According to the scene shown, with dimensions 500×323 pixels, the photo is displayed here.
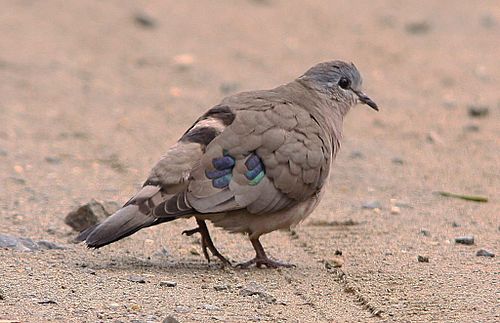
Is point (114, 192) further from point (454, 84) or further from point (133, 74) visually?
point (454, 84)

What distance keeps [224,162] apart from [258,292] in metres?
0.89

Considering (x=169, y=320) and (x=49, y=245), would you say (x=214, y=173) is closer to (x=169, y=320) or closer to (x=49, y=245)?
(x=49, y=245)

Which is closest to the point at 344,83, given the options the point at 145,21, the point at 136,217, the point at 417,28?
the point at 136,217

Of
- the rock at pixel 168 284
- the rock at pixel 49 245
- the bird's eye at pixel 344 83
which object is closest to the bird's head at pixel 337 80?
the bird's eye at pixel 344 83

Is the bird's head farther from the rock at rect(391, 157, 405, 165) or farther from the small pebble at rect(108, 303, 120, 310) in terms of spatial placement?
the small pebble at rect(108, 303, 120, 310)

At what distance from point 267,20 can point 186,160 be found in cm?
918

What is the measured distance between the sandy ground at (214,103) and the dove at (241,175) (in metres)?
0.28

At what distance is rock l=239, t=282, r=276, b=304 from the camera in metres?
6.03

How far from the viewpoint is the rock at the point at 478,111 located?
476 inches

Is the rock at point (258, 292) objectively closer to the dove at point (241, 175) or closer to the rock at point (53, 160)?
the dove at point (241, 175)

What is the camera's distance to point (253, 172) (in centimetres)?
675

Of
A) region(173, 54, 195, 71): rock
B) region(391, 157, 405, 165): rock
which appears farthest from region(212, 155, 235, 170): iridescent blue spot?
region(173, 54, 195, 71): rock

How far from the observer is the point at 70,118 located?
11555 mm

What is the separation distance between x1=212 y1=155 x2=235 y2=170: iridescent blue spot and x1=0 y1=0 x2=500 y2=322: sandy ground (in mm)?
597
